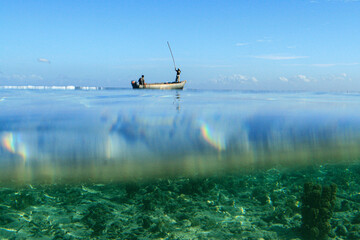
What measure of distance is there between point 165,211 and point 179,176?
436 cm

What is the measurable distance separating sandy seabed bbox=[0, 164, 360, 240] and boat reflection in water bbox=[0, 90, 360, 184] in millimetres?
1168

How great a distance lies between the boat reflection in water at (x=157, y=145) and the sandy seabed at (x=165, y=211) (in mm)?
1168

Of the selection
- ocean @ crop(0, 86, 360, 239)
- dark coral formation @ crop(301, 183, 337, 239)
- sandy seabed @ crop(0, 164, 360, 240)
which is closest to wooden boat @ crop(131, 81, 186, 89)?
ocean @ crop(0, 86, 360, 239)

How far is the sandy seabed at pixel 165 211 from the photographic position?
7031 mm

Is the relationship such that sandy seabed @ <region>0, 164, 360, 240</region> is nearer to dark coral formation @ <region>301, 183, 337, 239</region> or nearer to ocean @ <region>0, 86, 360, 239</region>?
ocean @ <region>0, 86, 360, 239</region>

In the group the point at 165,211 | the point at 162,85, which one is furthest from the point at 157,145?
the point at 162,85

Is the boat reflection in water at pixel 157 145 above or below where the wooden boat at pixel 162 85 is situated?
below

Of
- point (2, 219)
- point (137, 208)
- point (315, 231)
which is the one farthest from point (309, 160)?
point (2, 219)

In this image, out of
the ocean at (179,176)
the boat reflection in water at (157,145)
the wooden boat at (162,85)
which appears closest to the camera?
the ocean at (179,176)

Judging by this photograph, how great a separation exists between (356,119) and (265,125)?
673 centimetres

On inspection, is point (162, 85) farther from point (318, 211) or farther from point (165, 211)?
point (318, 211)

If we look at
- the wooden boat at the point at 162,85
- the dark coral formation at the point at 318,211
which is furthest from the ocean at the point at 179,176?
the wooden boat at the point at 162,85

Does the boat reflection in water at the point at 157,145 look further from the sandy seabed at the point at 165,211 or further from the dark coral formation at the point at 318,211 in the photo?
the dark coral formation at the point at 318,211

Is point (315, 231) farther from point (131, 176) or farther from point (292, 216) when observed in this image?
point (131, 176)
